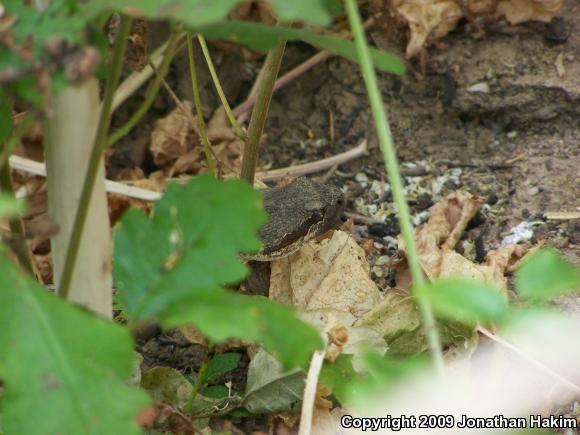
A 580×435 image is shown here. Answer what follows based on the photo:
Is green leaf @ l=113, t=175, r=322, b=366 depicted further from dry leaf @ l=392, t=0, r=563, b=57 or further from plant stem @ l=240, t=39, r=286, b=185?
dry leaf @ l=392, t=0, r=563, b=57

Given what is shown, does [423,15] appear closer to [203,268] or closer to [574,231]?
[574,231]

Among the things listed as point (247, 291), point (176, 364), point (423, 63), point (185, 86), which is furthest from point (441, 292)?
point (185, 86)

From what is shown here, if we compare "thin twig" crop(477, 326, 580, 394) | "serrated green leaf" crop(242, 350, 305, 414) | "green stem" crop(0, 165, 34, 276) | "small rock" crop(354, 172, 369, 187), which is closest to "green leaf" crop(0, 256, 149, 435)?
"green stem" crop(0, 165, 34, 276)

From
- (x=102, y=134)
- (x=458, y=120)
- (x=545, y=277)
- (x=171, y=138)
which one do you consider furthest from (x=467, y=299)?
(x=171, y=138)

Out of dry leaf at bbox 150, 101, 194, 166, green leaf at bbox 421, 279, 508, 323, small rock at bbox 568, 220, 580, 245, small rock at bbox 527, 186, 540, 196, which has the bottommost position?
small rock at bbox 568, 220, 580, 245

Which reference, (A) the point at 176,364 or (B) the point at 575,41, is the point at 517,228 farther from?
(A) the point at 176,364

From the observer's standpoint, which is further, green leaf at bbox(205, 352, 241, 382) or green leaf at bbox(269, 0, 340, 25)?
green leaf at bbox(205, 352, 241, 382)

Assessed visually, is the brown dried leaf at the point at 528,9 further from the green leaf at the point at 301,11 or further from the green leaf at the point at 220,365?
the green leaf at the point at 301,11
